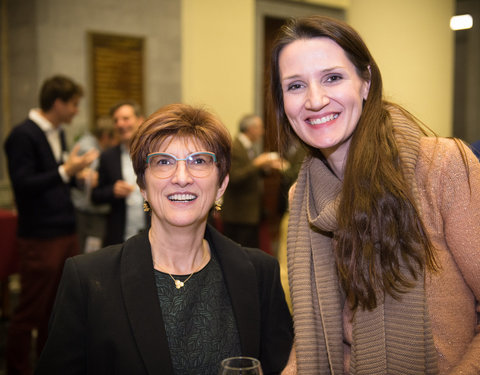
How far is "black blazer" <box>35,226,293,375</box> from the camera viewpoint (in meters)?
1.50

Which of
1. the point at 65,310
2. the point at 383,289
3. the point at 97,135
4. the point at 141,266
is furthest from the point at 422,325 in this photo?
the point at 97,135

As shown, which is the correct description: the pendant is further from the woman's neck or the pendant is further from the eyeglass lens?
the eyeglass lens

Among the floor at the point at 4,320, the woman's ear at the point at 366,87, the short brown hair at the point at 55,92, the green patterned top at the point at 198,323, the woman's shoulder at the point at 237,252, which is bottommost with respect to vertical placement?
the floor at the point at 4,320

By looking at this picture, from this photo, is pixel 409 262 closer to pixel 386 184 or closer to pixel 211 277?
pixel 386 184

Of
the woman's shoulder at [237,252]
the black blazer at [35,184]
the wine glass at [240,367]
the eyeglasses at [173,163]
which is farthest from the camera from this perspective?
the black blazer at [35,184]

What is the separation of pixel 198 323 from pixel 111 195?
2087 millimetres

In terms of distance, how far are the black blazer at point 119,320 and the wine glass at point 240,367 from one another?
456 mm

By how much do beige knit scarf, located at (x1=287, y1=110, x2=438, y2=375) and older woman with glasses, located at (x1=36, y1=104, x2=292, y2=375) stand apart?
14 centimetres

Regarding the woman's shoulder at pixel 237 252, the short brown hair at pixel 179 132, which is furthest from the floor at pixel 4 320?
the short brown hair at pixel 179 132

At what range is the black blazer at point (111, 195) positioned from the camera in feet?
11.6

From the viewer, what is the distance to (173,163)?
1.61 m

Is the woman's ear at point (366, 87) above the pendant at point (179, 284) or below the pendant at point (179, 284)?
above

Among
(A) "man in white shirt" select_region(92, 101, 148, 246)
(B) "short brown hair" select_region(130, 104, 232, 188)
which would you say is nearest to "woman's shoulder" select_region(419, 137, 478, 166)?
(B) "short brown hair" select_region(130, 104, 232, 188)

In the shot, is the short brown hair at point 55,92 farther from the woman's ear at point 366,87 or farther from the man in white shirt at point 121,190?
the woman's ear at point 366,87
